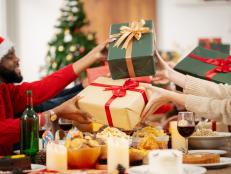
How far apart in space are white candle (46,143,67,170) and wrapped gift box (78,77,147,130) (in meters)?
0.58

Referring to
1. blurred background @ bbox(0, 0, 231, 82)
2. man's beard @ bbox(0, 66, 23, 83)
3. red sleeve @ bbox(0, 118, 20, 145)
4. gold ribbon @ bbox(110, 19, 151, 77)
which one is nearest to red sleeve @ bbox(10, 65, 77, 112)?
man's beard @ bbox(0, 66, 23, 83)

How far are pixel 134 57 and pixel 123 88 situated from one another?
17 cm

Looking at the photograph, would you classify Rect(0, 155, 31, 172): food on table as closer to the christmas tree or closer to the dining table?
the dining table

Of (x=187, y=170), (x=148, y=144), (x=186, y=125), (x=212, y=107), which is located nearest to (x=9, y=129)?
(x=148, y=144)

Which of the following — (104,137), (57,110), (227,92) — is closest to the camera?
(104,137)

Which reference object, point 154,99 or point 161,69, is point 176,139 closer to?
point 154,99

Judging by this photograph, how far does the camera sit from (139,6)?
8758 millimetres

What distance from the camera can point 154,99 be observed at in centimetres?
296

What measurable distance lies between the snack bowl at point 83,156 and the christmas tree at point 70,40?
4.16 m

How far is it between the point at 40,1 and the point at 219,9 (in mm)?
2454

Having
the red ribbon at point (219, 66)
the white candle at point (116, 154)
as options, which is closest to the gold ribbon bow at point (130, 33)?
the red ribbon at point (219, 66)

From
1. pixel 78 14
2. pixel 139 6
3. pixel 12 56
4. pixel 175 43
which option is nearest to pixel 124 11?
pixel 139 6

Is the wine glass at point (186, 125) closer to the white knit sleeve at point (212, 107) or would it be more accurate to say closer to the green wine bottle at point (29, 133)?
the white knit sleeve at point (212, 107)

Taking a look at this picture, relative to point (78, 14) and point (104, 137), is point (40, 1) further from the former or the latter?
point (104, 137)
